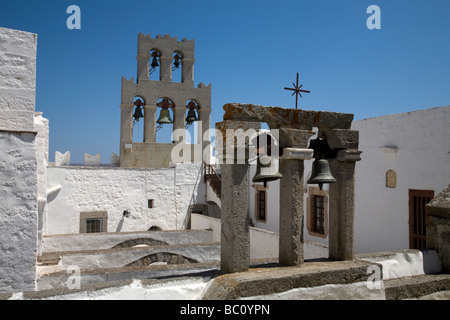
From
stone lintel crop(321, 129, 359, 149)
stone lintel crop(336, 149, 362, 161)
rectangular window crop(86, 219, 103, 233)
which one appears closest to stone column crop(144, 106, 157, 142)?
rectangular window crop(86, 219, 103, 233)

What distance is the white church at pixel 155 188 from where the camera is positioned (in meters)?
4.71

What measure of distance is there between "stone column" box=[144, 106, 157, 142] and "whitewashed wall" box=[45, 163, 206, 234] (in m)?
1.68

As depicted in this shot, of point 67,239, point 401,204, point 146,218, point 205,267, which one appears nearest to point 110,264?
point 67,239

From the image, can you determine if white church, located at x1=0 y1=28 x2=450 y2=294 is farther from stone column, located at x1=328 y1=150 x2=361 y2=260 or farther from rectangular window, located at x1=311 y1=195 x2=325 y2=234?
stone column, located at x1=328 y1=150 x2=361 y2=260

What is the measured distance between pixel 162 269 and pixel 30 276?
76.3 inches

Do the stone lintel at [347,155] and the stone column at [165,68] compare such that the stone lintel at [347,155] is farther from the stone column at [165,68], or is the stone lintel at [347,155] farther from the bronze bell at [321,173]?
the stone column at [165,68]

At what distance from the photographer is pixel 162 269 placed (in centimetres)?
591

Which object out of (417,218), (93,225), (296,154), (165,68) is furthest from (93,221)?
(296,154)

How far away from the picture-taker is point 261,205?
12.5 m

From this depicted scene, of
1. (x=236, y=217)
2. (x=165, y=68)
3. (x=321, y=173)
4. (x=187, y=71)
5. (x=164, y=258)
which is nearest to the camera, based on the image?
(x=236, y=217)

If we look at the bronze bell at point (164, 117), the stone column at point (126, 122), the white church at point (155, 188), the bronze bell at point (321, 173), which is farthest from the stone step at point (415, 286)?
the stone column at point (126, 122)

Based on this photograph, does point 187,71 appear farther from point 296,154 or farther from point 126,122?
point 296,154

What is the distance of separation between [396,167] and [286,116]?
549cm
